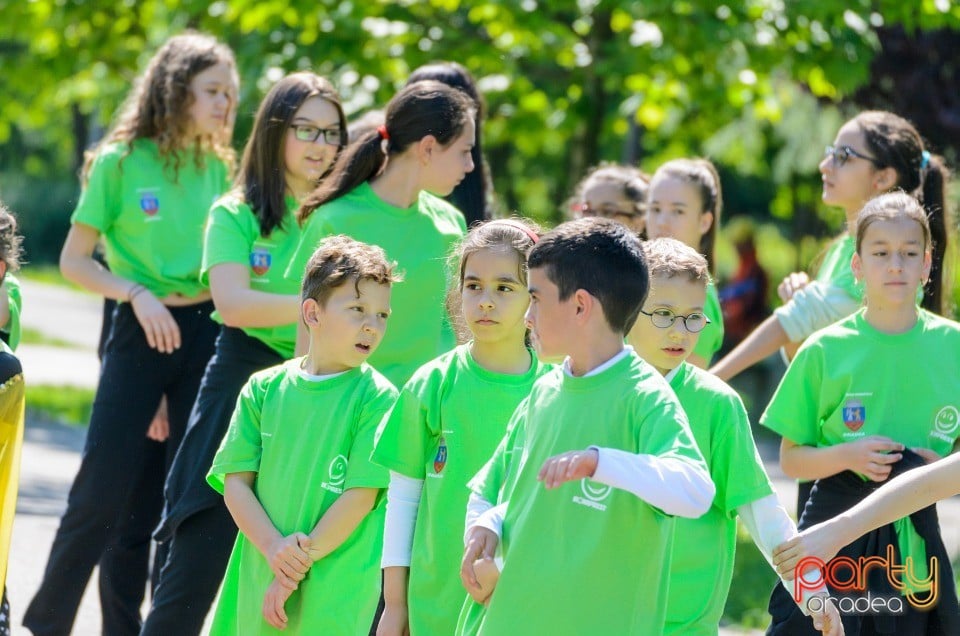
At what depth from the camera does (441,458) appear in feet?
13.4

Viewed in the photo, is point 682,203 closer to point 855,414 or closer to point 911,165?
point 911,165

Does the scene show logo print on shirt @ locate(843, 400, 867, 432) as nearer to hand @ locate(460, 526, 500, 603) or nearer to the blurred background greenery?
hand @ locate(460, 526, 500, 603)

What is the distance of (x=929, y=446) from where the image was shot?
15.3ft

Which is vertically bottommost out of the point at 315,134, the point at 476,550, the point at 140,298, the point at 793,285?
the point at 476,550

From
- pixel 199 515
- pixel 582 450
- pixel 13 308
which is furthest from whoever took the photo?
pixel 13 308

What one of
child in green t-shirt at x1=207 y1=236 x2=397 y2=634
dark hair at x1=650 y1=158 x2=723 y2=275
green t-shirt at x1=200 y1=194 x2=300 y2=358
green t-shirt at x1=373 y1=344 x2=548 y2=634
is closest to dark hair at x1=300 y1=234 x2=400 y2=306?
child in green t-shirt at x1=207 y1=236 x2=397 y2=634

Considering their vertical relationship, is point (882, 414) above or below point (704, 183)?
below

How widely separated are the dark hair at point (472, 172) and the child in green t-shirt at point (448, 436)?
1.59m

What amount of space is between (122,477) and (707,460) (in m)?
2.61

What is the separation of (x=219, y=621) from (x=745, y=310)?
13856 mm

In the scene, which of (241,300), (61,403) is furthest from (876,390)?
(61,403)

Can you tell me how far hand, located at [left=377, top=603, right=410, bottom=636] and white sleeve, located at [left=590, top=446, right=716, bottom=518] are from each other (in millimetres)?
1144

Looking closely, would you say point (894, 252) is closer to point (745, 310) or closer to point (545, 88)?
point (545, 88)

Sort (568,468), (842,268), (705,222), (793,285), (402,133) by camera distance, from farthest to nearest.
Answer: (705,222) < (793,285) < (842,268) < (402,133) < (568,468)
